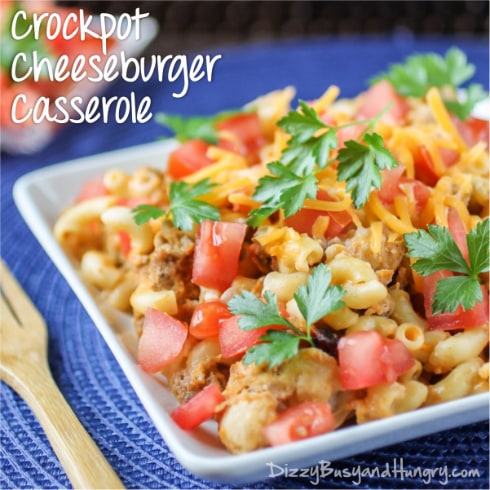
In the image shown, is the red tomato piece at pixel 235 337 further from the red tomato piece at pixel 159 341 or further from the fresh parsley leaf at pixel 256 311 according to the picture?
the red tomato piece at pixel 159 341

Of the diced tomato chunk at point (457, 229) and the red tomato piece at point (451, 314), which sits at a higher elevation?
the diced tomato chunk at point (457, 229)

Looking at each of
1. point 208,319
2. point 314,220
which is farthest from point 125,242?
point 314,220

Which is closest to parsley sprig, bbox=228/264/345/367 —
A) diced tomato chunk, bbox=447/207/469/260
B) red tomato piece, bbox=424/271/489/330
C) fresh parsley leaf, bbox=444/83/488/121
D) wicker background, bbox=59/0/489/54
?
red tomato piece, bbox=424/271/489/330

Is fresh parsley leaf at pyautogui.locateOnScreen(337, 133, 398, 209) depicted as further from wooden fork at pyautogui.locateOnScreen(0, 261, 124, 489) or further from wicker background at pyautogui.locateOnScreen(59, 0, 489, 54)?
wicker background at pyautogui.locateOnScreen(59, 0, 489, 54)

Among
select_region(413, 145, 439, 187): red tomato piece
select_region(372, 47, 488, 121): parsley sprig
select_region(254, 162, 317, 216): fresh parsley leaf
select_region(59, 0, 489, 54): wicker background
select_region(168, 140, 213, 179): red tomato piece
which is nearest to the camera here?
select_region(254, 162, 317, 216): fresh parsley leaf

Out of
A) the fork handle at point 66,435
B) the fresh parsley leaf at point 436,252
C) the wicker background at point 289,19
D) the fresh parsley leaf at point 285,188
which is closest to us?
the fork handle at point 66,435

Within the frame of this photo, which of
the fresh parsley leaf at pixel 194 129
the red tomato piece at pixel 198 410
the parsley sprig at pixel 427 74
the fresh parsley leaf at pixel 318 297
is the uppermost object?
the parsley sprig at pixel 427 74

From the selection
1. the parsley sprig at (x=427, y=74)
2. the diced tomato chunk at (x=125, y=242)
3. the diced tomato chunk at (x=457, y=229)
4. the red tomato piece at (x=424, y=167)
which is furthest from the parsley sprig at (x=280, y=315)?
the parsley sprig at (x=427, y=74)
